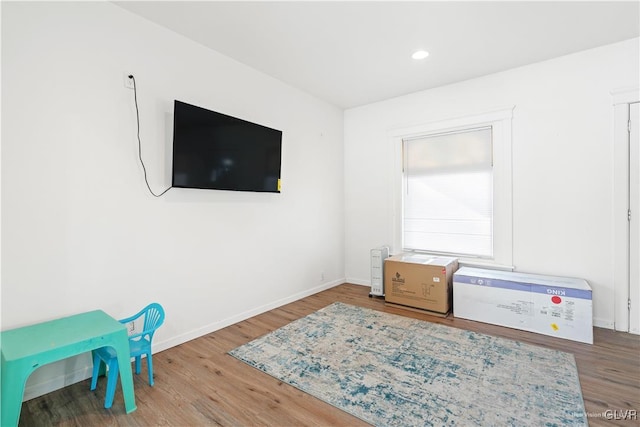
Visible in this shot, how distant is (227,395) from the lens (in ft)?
6.61

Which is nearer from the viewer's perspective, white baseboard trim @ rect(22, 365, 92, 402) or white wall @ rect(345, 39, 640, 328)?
white baseboard trim @ rect(22, 365, 92, 402)

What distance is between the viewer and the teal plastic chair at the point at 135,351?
1882mm

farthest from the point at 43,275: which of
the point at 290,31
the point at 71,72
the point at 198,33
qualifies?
the point at 290,31

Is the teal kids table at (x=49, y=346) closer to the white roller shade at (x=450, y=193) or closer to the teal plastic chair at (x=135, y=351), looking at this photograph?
the teal plastic chair at (x=135, y=351)

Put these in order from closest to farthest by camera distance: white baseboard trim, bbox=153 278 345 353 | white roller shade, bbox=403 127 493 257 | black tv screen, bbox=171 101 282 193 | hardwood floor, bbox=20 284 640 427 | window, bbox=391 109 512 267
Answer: hardwood floor, bbox=20 284 640 427 → black tv screen, bbox=171 101 282 193 → white baseboard trim, bbox=153 278 345 353 → window, bbox=391 109 512 267 → white roller shade, bbox=403 127 493 257

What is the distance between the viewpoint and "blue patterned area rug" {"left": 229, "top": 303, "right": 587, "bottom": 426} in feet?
5.94

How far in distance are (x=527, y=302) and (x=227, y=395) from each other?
112 inches

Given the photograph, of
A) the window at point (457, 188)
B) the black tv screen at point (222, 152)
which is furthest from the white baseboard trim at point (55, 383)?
the window at point (457, 188)

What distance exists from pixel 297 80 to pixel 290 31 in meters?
1.07

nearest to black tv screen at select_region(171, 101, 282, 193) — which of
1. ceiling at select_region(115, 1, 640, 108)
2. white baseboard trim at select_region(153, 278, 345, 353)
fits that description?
ceiling at select_region(115, 1, 640, 108)

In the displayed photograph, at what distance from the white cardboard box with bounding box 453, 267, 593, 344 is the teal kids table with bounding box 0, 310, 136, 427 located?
312 centimetres

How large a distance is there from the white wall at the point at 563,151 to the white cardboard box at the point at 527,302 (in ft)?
1.03

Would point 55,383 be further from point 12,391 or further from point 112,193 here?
point 112,193

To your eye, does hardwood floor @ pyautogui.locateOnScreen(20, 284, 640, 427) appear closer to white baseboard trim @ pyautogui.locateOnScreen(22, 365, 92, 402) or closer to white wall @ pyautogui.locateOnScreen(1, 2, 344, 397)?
white baseboard trim @ pyautogui.locateOnScreen(22, 365, 92, 402)
